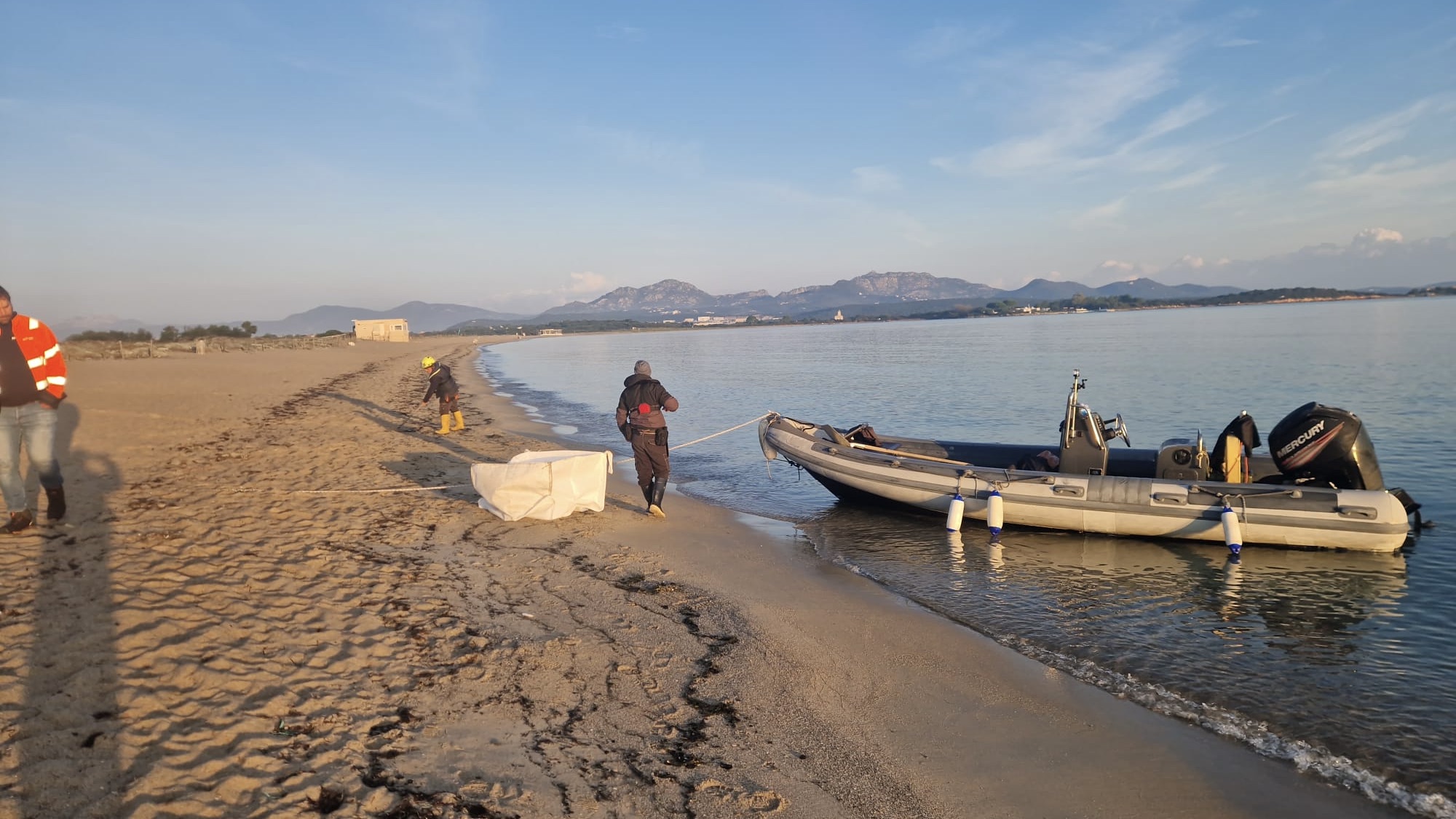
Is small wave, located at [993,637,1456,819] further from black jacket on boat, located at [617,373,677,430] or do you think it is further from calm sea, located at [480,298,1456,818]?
black jacket on boat, located at [617,373,677,430]

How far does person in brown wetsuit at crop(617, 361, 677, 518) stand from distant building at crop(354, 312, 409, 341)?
79.9 meters

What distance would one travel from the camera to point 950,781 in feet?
12.6

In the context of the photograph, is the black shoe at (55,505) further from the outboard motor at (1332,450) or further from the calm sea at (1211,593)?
the outboard motor at (1332,450)

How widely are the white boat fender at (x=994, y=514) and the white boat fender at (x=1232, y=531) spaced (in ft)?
7.61

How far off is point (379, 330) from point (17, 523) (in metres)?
86.3

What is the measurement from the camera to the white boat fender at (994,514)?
352 inches

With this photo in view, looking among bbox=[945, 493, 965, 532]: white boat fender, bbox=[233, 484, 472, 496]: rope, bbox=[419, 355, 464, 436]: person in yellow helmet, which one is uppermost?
bbox=[419, 355, 464, 436]: person in yellow helmet

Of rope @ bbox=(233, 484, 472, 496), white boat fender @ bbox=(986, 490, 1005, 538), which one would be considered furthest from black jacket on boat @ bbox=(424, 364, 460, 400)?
white boat fender @ bbox=(986, 490, 1005, 538)

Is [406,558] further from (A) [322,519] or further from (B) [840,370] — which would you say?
(B) [840,370]

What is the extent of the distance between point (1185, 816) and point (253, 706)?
4.80 m

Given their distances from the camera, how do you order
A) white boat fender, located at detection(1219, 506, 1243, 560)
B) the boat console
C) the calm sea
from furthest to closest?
the boat console, white boat fender, located at detection(1219, 506, 1243, 560), the calm sea

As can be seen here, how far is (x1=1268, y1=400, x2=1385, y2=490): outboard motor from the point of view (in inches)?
322

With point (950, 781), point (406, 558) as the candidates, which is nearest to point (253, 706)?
point (406, 558)

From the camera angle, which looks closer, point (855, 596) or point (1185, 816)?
point (1185, 816)
